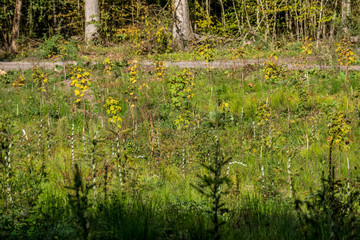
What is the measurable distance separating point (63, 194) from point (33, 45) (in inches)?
591

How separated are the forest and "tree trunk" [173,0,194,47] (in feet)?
7.09

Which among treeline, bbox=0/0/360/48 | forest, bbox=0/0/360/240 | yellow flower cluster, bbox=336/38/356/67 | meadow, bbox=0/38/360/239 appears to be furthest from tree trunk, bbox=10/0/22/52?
yellow flower cluster, bbox=336/38/356/67

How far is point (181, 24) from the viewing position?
15883 mm

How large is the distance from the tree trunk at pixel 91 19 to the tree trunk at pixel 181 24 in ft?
10.9

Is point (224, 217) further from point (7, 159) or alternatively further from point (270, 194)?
point (7, 159)

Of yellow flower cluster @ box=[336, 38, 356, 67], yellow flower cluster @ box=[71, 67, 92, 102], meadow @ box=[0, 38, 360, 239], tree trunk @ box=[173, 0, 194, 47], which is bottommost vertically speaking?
meadow @ box=[0, 38, 360, 239]

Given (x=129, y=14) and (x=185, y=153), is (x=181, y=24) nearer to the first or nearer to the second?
(x=129, y=14)

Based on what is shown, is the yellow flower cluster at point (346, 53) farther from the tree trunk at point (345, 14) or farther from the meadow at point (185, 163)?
the tree trunk at point (345, 14)

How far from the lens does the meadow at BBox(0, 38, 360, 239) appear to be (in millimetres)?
2639

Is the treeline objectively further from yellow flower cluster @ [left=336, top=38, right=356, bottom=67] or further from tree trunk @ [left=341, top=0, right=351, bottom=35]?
yellow flower cluster @ [left=336, top=38, right=356, bottom=67]

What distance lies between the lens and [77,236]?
2295 mm


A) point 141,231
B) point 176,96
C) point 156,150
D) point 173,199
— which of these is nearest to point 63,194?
point 173,199

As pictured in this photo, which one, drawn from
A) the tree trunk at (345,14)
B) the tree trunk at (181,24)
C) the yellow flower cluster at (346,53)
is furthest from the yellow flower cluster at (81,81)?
the tree trunk at (345,14)

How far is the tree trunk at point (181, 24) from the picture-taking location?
15720mm
